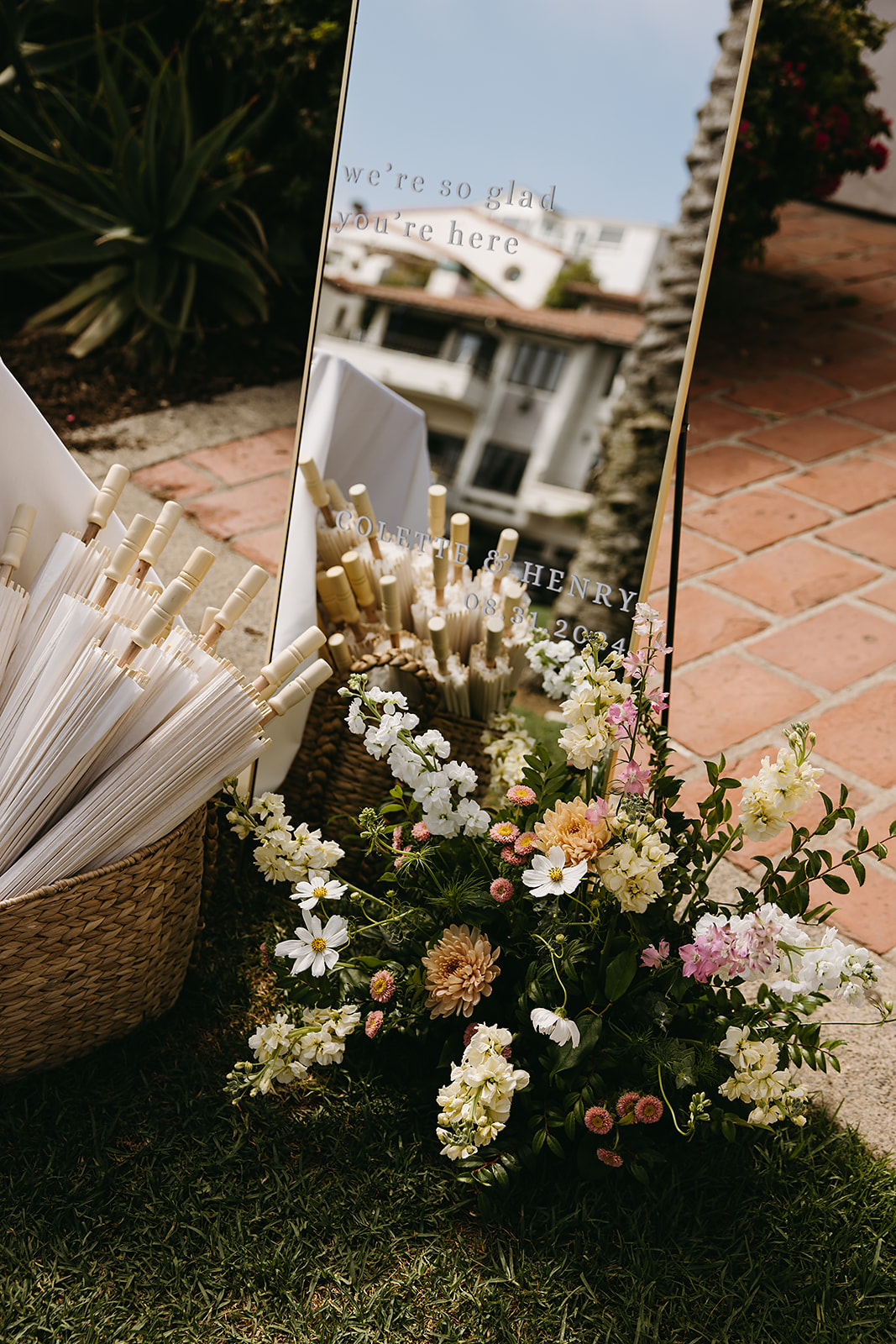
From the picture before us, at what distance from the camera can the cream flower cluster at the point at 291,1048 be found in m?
1.25

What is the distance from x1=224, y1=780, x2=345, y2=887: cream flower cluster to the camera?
1324 mm

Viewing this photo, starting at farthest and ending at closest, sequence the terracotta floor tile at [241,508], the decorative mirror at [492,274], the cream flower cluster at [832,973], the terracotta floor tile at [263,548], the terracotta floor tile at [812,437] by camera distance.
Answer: the terracotta floor tile at [812,437] → the terracotta floor tile at [241,508] → the terracotta floor tile at [263,548] → the decorative mirror at [492,274] → the cream flower cluster at [832,973]

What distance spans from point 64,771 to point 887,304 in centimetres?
392

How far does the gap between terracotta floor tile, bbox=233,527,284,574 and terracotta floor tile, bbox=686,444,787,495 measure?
1.14 m

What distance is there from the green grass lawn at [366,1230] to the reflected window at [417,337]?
1.09 metres

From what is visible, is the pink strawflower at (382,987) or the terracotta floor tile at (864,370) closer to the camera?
the pink strawflower at (382,987)

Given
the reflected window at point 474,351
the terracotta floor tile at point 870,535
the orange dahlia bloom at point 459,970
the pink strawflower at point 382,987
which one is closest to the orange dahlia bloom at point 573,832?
the orange dahlia bloom at point 459,970

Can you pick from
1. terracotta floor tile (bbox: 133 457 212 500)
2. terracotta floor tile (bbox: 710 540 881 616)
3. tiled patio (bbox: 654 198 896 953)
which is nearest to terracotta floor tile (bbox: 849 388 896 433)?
tiled patio (bbox: 654 198 896 953)

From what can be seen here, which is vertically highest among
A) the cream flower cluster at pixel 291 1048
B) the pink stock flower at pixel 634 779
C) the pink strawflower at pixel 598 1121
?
the pink stock flower at pixel 634 779

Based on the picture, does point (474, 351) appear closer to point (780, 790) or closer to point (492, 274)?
point (492, 274)

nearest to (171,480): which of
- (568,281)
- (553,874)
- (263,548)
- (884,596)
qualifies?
(263,548)

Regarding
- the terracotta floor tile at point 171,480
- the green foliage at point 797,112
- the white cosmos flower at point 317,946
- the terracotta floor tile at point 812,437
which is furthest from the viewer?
the green foliage at point 797,112

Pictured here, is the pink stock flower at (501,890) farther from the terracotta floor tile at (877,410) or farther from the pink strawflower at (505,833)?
the terracotta floor tile at (877,410)

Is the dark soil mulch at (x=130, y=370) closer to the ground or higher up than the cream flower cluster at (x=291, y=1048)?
higher up
